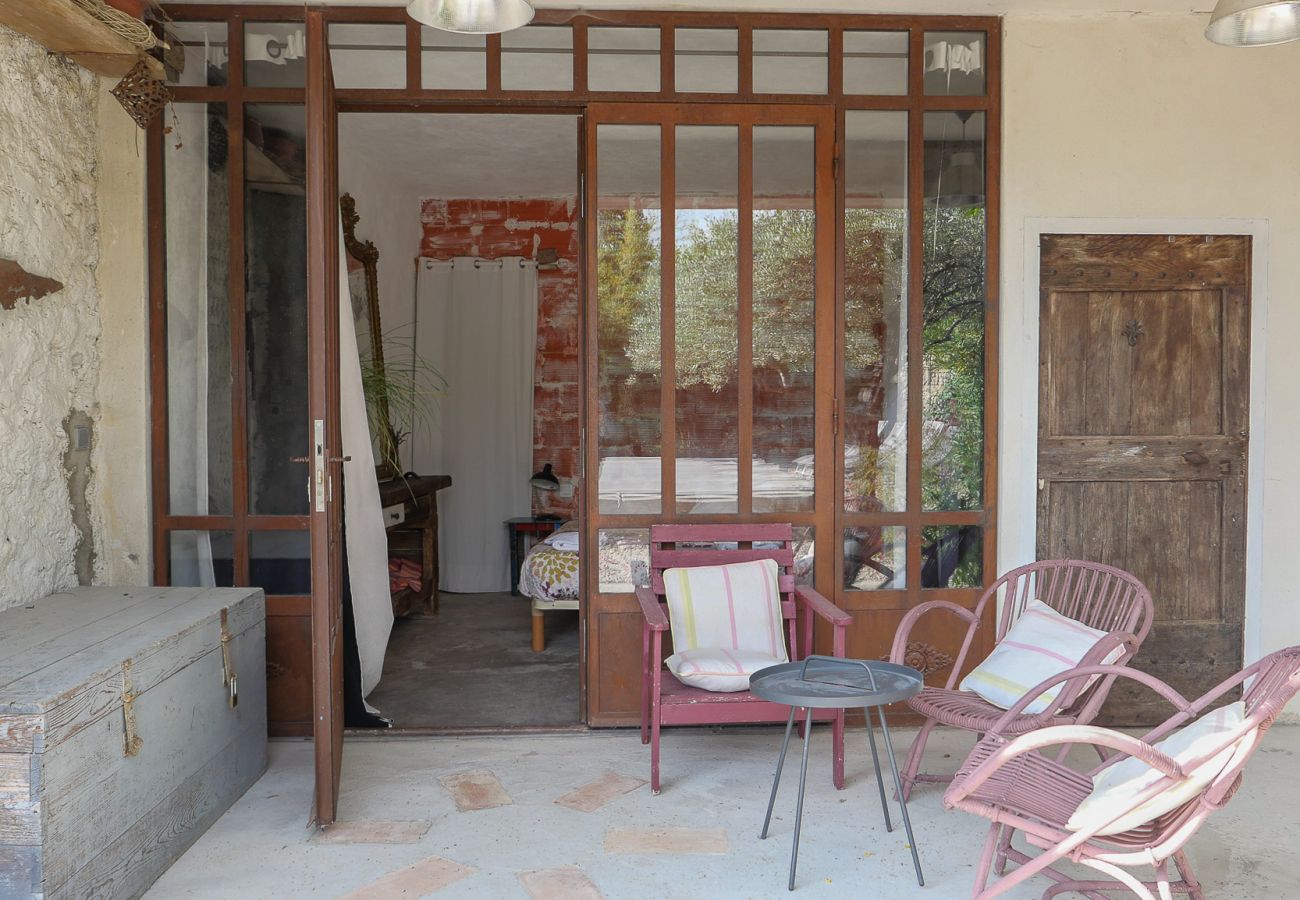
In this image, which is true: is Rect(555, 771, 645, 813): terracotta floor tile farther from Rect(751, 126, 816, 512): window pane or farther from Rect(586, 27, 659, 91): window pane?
Rect(586, 27, 659, 91): window pane

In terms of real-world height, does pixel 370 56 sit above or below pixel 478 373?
above

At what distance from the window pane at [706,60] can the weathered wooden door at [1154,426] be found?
1565 millimetres

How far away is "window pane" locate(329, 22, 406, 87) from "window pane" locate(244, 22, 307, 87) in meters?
0.16

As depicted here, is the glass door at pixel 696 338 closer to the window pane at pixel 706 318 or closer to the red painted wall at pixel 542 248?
the window pane at pixel 706 318

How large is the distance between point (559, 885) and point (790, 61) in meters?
3.36

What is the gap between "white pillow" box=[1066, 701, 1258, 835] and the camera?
7.20 ft

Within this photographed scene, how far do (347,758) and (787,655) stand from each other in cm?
183

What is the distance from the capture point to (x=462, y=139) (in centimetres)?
628

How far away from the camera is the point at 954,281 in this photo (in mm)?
4316

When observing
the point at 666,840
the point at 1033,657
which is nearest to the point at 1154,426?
the point at 1033,657

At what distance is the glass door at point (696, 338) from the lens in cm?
424

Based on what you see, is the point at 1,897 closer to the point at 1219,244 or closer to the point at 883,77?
the point at 883,77

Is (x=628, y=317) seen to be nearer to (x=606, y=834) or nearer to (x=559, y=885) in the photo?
(x=606, y=834)

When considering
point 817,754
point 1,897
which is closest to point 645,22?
point 817,754
